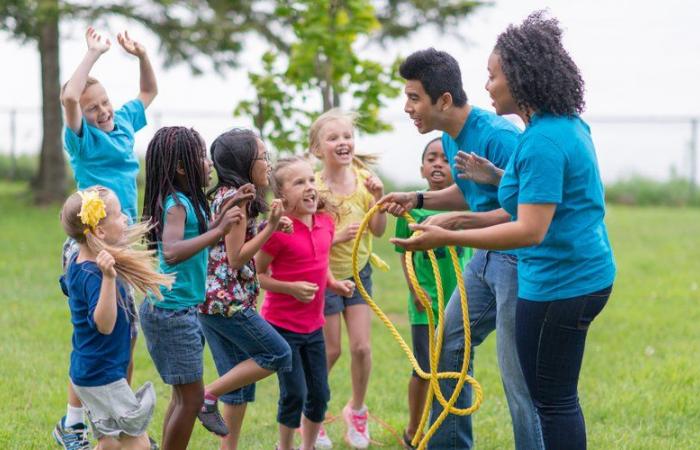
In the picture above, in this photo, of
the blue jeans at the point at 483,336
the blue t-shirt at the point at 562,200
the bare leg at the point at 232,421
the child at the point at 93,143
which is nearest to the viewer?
the blue t-shirt at the point at 562,200

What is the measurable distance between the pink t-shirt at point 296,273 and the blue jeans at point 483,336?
2.36 ft

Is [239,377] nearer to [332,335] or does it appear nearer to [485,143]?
[332,335]

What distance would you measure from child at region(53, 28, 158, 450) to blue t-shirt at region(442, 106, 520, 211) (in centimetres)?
161

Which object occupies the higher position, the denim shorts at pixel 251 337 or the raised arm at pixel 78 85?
the raised arm at pixel 78 85

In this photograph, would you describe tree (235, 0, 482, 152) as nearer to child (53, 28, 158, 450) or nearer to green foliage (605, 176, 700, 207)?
child (53, 28, 158, 450)

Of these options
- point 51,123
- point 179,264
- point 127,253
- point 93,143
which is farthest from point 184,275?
point 51,123

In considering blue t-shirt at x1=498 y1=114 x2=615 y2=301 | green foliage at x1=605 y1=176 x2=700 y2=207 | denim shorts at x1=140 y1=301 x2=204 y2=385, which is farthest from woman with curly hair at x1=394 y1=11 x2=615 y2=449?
green foliage at x1=605 y1=176 x2=700 y2=207

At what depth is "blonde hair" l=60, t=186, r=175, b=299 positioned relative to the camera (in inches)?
164

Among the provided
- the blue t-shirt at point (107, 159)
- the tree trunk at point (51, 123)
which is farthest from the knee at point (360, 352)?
the tree trunk at point (51, 123)

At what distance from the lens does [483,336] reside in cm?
480

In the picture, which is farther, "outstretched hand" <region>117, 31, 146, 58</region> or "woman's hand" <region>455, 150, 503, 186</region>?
"outstretched hand" <region>117, 31, 146, 58</region>

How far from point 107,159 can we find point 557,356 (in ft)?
8.23

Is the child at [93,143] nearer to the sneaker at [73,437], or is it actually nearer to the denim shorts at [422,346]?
the sneaker at [73,437]

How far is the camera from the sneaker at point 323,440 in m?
5.56
